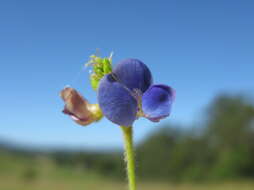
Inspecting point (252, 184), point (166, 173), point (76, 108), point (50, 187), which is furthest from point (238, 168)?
point (76, 108)

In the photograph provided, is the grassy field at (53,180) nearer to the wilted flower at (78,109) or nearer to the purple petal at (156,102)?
the wilted flower at (78,109)

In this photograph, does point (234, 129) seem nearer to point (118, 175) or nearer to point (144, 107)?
point (118, 175)

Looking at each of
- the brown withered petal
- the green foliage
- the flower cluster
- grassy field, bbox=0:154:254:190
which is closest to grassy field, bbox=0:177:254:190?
grassy field, bbox=0:154:254:190

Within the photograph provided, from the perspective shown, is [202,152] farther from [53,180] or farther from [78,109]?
[78,109]

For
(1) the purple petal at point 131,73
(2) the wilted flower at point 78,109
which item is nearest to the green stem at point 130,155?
(1) the purple petal at point 131,73

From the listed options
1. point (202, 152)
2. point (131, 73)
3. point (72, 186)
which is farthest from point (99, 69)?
point (202, 152)
